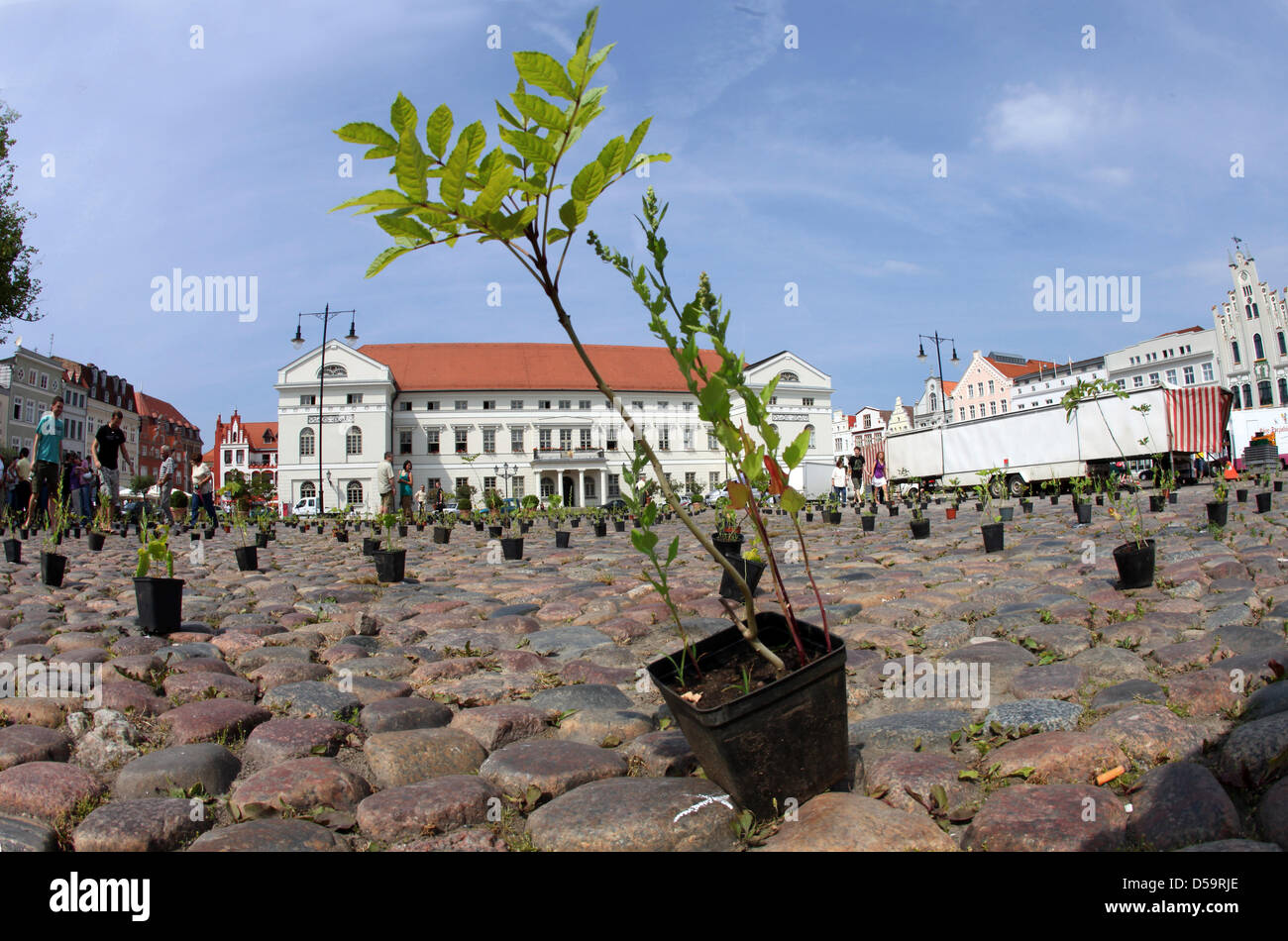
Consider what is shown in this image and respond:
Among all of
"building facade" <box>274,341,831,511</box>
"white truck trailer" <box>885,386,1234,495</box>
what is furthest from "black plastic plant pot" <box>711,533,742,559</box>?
"building facade" <box>274,341,831,511</box>

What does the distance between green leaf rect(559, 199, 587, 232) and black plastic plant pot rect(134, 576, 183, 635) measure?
3663 mm

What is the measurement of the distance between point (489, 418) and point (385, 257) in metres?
63.6

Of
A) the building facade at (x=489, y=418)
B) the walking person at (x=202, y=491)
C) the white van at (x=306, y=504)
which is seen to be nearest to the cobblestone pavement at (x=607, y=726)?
the walking person at (x=202, y=491)

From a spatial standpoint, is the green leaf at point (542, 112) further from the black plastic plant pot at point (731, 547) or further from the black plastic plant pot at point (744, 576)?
the black plastic plant pot at point (731, 547)

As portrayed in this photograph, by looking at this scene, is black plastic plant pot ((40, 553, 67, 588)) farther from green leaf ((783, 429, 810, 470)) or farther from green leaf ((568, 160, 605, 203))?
green leaf ((783, 429, 810, 470))

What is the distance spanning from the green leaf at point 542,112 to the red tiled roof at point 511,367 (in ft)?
200

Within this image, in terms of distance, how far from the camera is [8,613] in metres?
4.77

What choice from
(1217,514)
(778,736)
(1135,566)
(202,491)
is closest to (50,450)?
(202,491)

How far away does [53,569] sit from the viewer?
638cm

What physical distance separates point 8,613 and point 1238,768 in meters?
6.24

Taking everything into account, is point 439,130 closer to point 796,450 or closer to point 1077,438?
point 796,450

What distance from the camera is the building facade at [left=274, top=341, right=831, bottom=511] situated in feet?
193
